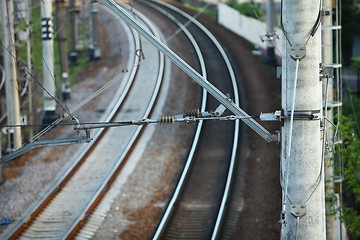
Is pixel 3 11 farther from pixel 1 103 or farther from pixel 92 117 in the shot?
pixel 1 103

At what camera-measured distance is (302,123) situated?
305 inches

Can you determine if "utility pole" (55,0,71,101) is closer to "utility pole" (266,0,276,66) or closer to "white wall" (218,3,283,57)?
"utility pole" (266,0,276,66)

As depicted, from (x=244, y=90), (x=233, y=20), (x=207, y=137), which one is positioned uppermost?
(x=233, y=20)

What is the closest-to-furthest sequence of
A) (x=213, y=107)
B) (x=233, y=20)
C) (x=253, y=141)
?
(x=253, y=141) < (x=213, y=107) < (x=233, y=20)

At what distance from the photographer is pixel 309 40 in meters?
7.64

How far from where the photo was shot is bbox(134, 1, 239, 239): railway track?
51.1 feet

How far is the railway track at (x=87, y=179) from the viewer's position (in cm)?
1561

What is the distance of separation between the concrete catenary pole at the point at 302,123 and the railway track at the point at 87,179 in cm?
642

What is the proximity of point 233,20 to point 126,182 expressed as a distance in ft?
64.9

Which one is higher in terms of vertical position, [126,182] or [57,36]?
[57,36]

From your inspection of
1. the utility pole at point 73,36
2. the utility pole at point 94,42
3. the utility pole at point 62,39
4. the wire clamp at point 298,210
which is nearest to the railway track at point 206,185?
the utility pole at point 62,39

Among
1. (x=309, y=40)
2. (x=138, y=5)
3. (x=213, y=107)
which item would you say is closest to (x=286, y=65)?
(x=309, y=40)

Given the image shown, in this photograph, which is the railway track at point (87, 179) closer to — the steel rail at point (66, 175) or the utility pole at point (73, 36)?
the steel rail at point (66, 175)

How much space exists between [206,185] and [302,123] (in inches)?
409
